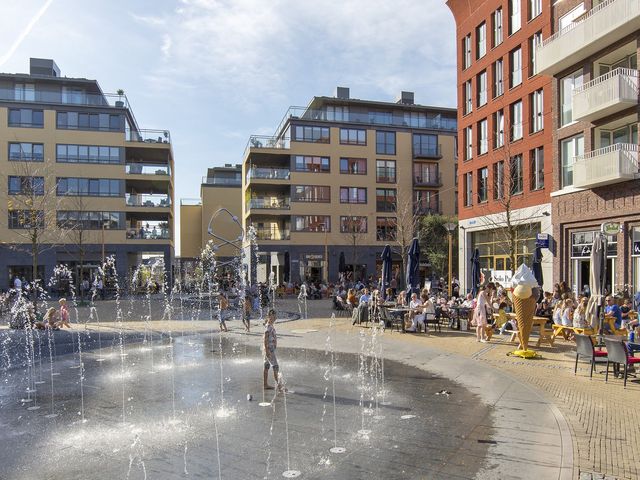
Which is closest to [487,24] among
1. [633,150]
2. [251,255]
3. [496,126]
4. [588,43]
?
[496,126]

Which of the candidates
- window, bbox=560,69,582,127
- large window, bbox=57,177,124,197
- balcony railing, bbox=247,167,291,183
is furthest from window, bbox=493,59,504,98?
large window, bbox=57,177,124,197

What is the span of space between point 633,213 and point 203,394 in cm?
1765

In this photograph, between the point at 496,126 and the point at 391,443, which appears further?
the point at 496,126

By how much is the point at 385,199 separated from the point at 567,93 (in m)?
31.5

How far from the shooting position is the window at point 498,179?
94.5ft

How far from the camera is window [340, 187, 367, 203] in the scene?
54000 millimetres

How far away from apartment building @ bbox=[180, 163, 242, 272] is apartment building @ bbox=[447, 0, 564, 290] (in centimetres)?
4171

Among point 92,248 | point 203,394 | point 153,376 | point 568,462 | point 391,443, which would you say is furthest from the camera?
point 92,248

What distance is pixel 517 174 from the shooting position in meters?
28.5

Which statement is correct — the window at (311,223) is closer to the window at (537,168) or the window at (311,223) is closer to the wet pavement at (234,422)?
the window at (537,168)

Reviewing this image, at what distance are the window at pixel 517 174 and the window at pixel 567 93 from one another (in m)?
4.45

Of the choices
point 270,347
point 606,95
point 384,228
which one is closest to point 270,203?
point 384,228

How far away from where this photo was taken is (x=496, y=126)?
31078 millimetres

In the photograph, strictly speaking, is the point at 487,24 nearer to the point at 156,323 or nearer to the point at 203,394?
the point at 156,323
